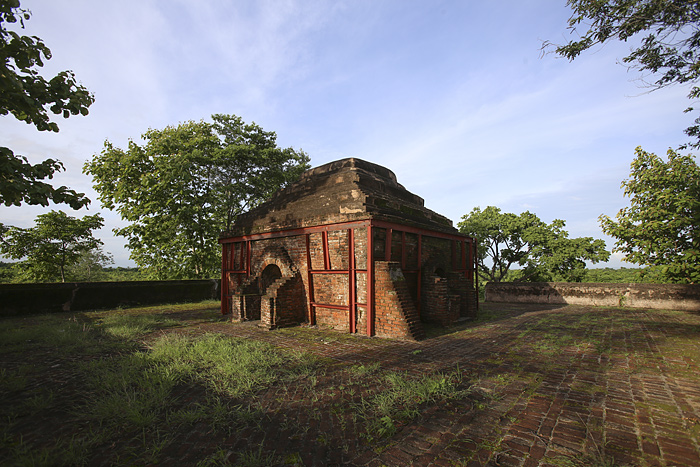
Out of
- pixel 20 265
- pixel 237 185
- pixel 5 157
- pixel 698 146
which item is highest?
pixel 237 185

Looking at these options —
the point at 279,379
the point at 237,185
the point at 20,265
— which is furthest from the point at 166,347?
the point at 20,265

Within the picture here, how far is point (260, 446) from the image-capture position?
273 cm

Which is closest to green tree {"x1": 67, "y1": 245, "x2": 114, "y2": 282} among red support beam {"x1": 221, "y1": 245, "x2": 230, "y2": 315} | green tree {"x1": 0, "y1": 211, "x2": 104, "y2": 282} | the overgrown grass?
green tree {"x1": 0, "y1": 211, "x2": 104, "y2": 282}

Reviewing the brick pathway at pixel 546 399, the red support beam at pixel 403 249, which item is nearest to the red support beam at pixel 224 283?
the brick pathway at pixel 546 399

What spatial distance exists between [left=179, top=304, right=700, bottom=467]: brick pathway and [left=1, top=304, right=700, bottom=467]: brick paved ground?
0.05 ft

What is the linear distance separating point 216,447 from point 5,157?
18.5 feet

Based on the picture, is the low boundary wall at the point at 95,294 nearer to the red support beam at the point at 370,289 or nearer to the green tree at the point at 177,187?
the green tree at the point at 177,187

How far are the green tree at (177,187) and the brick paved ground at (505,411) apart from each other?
12877 millimetres

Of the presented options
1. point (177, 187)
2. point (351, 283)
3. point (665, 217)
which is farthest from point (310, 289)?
point (665, 217)

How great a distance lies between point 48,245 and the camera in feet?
54.1

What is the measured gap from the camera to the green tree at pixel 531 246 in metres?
17.7

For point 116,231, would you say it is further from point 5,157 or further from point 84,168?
point 5,157

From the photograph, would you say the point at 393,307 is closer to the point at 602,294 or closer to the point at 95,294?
the point at 602,294

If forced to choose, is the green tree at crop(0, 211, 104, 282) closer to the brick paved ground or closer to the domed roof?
the domed roof
